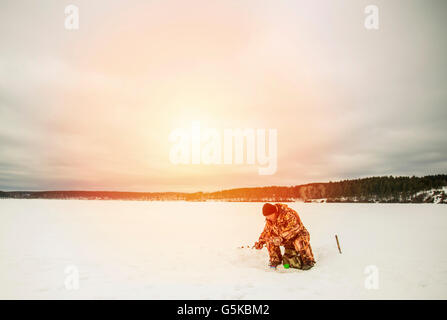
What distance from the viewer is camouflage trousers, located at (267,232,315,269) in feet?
24.0

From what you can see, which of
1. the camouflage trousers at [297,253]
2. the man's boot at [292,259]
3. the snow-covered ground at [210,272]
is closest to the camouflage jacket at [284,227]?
the camouflage trousers at [297,253]

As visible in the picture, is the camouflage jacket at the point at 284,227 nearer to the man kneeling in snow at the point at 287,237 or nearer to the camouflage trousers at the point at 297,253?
the man kneeling in snow at the point at 287,237

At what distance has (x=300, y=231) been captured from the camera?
738cm

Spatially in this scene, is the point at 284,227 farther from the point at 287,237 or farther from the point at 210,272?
the point at 210,272

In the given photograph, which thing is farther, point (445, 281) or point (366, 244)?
point (366, 244)

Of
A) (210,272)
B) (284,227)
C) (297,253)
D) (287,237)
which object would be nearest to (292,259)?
(297,253)

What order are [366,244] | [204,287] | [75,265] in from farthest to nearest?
[366,244] → [75,265] → [204,287]

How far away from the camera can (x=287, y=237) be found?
24.1ft

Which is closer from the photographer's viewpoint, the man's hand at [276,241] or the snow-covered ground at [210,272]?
the snow-covered ground at [210,272]

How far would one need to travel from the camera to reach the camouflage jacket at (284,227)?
290 inches

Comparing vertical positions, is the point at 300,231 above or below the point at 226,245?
above
